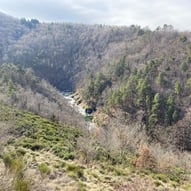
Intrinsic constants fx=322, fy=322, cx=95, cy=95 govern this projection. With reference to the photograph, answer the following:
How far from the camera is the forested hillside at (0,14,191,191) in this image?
1543 centimetres

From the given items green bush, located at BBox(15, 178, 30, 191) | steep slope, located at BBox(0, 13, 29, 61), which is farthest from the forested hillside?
steep slope, located at BBox(0, 13, 29, 61)

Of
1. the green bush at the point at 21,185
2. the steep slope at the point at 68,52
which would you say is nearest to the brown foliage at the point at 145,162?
the green bush at the point at 21,185

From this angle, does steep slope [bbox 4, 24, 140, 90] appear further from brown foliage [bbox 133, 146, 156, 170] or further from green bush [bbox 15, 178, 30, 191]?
green bush [bbox 15, 178, 30, 191]

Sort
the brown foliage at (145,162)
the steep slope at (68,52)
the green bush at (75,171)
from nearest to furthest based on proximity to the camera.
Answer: the green bush at (75,171) → the brown foliage at (145,162) → the steep slope at (68,52)

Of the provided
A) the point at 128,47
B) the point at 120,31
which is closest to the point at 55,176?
the point at 128,47

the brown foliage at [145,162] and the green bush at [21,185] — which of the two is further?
the brown foliage at [145,162]

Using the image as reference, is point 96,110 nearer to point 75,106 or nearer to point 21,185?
point 75,106

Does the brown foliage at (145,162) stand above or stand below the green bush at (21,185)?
below

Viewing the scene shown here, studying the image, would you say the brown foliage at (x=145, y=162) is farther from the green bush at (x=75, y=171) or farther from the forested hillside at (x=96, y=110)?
the green bush at (x=75, y=171)

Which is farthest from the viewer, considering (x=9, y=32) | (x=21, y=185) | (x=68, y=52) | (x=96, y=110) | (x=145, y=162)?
(x=9, y=32)

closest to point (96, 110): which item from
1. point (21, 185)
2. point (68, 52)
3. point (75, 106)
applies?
point (75, 106)

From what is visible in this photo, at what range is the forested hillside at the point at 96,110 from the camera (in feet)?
50.6

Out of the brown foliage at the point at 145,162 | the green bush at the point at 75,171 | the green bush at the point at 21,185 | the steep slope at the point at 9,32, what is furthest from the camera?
the steep slope at the point at 9,32

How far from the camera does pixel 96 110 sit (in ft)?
237
